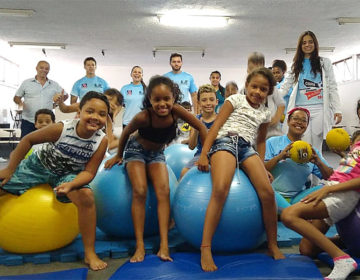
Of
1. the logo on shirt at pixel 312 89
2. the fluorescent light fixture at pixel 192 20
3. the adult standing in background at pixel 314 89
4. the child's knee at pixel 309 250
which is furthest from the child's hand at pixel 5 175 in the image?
the fluorescent light fixture at pixel 192 20

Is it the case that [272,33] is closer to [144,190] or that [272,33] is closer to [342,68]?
[342,68]

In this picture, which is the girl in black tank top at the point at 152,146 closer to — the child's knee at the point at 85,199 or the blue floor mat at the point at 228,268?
the blue floor mat at the point at 228,268

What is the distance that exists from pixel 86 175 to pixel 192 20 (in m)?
6.81

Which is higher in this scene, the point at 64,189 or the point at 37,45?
the point at 37,45

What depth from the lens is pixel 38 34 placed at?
945 cm

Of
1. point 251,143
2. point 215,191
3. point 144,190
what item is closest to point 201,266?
point 215,191

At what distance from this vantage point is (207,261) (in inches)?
89.1

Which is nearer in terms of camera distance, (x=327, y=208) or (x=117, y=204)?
(x=327, y=208)

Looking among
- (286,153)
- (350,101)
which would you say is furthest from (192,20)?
(350,101)

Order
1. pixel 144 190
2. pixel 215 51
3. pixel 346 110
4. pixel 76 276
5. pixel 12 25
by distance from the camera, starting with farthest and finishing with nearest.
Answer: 1. pixel 346 110
2. pixel 215 51
3. pixel 12 25
4. pixel 144 190
5. pixel 76 276

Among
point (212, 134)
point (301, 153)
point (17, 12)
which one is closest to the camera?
point (212, 134)

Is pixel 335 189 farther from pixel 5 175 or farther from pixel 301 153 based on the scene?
pixel 5 175

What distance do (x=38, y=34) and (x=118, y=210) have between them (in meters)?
8.37

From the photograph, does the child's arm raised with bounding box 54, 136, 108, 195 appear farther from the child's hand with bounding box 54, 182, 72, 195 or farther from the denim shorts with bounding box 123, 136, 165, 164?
the denim shorts with bounding box 123, 136, 165, 164
